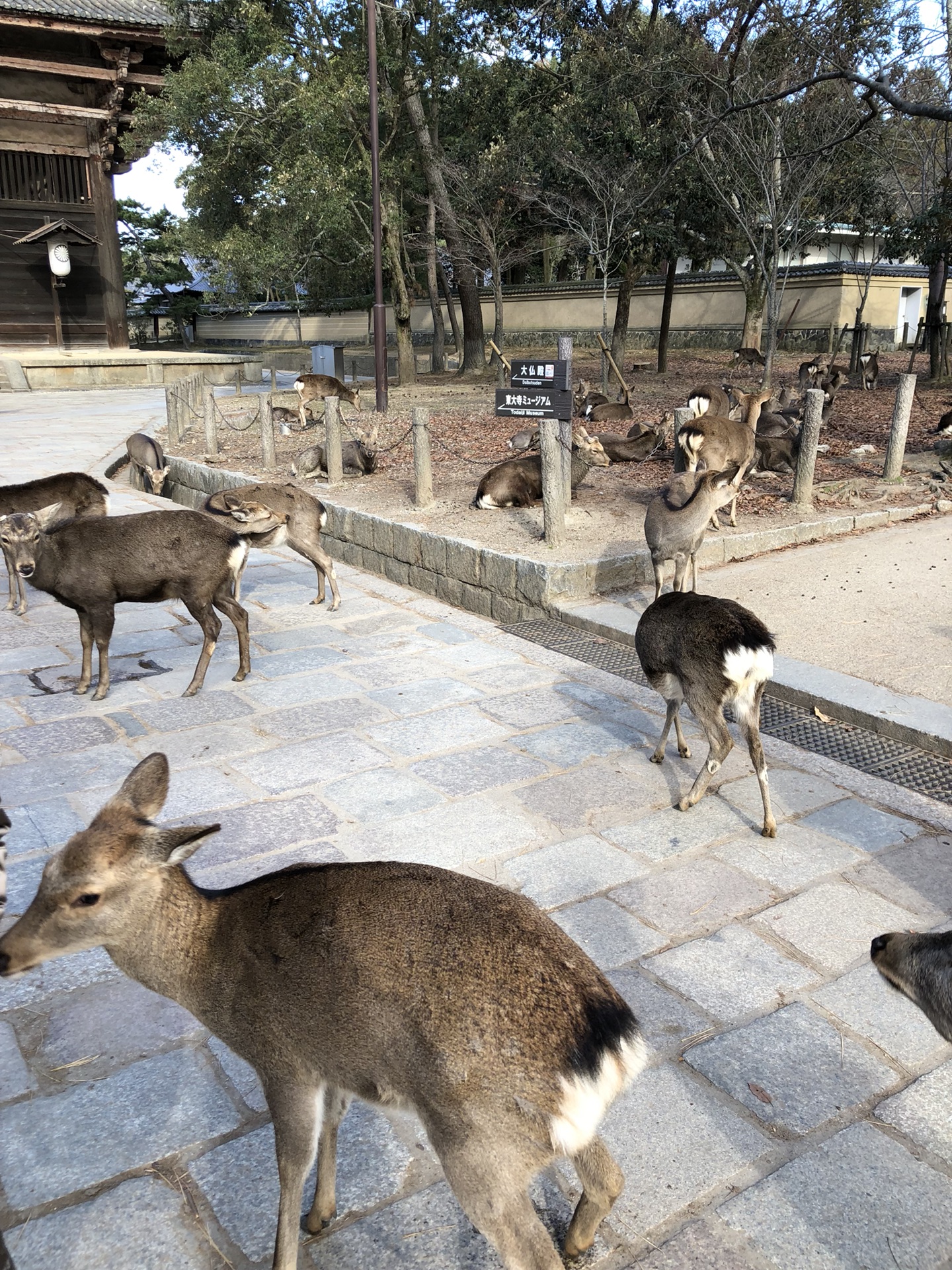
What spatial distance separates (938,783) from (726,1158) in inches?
Answer: 102

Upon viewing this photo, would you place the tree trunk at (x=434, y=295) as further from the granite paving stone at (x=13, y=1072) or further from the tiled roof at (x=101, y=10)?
the granite paving stone at (x=13, y=1072)

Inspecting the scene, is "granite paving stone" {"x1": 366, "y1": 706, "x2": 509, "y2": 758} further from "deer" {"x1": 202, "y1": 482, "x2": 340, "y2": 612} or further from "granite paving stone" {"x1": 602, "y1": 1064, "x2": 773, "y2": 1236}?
"granite paving stone" {"x1": 602, "y1": 1064, "x2": 773, "y2": 1236}

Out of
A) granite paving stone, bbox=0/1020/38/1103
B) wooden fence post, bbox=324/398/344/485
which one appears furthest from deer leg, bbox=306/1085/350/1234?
wooden fence post, bbox=324/398/344/485

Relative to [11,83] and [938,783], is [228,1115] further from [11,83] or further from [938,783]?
[11,83]

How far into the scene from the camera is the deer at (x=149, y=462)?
11.9 meters

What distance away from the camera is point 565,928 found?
3330 millimetres

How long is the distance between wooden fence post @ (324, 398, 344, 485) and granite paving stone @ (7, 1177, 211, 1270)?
9.11 m

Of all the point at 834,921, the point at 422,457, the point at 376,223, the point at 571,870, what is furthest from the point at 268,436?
the point at 834,921

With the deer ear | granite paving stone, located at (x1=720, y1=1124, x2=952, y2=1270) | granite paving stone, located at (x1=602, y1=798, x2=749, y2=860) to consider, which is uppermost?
the deer ear

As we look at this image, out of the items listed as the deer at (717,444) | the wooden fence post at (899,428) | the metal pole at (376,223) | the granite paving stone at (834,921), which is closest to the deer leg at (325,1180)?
the granite paving stone at (834,921)

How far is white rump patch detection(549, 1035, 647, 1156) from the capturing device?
1809 millimetres

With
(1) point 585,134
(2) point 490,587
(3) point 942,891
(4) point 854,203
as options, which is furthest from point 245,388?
(3) point 942,891

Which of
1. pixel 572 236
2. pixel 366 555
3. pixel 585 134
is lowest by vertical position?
pixel 366 555

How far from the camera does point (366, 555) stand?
918 cm
